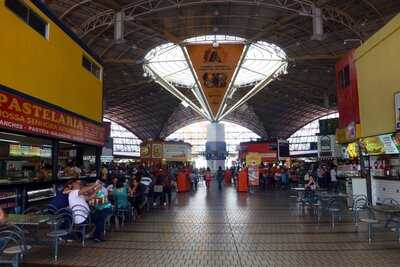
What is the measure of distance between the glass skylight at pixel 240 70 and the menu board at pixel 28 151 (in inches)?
601

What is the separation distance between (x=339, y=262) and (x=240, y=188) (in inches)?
610

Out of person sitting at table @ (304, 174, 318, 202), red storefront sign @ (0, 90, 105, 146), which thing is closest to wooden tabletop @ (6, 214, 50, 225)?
red storefront sign @ (0, 90, 105, 146)

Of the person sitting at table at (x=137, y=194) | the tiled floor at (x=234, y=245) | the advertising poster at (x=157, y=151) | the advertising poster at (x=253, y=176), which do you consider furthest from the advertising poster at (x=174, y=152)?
the tiled floor at (x=234, y=245)

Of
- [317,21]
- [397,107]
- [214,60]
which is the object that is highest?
[317,21]

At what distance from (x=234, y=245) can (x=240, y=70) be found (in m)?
32.1

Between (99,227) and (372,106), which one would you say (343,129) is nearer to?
(372,106)

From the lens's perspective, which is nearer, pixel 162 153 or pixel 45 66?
pixel 45 66

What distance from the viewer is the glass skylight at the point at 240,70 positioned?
28.6 meters

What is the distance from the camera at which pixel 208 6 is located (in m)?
22.6

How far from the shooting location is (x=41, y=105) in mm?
8742

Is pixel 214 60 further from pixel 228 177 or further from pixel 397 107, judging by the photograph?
pixel 397 107

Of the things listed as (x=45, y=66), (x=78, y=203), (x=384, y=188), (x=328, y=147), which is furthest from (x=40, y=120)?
(x=328, y=147)

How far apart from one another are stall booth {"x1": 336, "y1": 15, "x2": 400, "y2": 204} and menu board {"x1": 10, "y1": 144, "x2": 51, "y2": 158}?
31.6 ft

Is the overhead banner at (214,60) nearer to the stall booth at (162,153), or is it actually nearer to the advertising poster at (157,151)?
the stall booth at (162,153)
